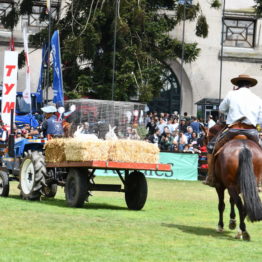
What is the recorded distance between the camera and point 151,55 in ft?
138

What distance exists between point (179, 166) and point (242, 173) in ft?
64.6

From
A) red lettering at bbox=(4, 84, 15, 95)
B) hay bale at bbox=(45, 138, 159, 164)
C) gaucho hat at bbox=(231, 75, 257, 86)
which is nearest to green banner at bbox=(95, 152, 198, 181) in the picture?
red lettering at bbox=(4, 84, 15, 95)

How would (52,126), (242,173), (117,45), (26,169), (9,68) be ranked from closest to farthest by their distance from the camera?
(242,173) < (26,169) < (52,126) < (9,68) < (117,45)

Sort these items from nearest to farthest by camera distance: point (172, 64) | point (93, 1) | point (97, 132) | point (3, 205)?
1. point (3, 205)
2. point (97, 132)
3. point (93, 1)
4. point (172, 64)

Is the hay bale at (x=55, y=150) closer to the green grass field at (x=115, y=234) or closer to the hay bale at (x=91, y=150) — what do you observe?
the hay bale at (x=91, y=150)

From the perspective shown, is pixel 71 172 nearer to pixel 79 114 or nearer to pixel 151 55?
pixel 79 114

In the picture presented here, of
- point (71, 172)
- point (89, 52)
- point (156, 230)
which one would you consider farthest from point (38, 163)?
point (89, 52)

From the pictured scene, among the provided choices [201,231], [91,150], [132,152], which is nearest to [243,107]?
[201,231]

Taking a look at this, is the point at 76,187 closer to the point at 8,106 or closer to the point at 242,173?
the point at 242,173

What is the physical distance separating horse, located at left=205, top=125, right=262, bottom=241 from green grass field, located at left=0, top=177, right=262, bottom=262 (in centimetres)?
44

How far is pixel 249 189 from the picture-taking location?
13195mm

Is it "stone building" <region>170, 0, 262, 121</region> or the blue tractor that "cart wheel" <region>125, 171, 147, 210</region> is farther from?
"stone building" <region>170, 0, 262, 121</region>

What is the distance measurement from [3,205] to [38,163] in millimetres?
1749

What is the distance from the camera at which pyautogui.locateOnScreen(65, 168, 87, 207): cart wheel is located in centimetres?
1758
